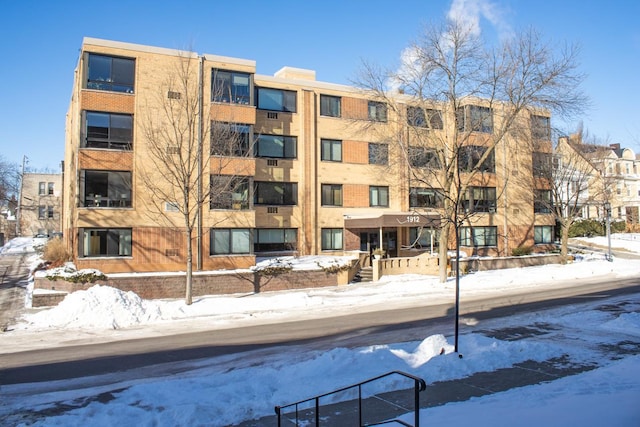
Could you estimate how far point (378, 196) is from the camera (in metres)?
35.9

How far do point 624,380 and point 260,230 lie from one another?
25.4 m

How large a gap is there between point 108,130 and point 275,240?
1229 cm

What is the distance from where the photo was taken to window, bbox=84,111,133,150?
25.3 meters

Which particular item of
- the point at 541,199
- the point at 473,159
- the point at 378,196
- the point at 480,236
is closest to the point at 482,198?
the point at 480,236

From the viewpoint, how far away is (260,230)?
3216 centimetres

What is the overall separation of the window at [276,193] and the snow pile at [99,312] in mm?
14661

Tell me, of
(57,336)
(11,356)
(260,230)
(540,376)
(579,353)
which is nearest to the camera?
(540,376)

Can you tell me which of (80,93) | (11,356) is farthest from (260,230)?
(11,356)

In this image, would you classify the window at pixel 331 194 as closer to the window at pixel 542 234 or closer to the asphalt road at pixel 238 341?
the asphalt road at pixel 238 341

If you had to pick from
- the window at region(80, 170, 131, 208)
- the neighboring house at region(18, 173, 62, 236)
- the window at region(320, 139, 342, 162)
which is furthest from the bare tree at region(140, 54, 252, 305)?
the neighboring house at region(18, 173, 62, 236)

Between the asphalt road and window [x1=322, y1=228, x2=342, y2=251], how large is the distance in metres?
14.3

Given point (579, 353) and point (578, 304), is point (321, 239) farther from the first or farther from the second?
point (579, 353)

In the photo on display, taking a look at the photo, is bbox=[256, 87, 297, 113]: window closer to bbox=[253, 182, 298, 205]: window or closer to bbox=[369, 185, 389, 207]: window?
bbox=[253, 182, 298, 205]: window

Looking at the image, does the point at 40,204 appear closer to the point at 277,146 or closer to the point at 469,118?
the point at 277,146
